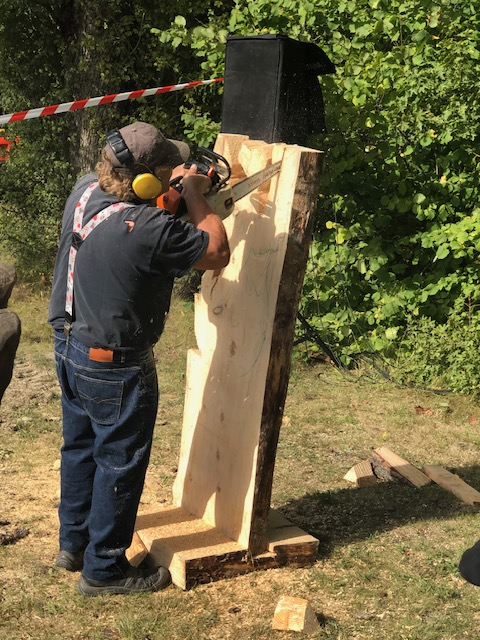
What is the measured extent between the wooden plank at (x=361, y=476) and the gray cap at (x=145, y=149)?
2720 mm

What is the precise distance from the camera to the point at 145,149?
3736mm

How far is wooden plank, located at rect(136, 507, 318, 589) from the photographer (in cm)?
430

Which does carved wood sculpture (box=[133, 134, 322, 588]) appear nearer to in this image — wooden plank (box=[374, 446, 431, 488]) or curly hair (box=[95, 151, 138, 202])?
curly hair (box=[95, 151, 138, 202])

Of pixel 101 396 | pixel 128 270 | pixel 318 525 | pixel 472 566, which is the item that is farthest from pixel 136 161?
pixel 318 525

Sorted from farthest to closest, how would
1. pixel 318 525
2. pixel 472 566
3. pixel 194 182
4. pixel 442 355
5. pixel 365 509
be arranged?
pixel 442 355
pixel 365 509
pixel 318 525
pixel 194 182
pixel 472 566

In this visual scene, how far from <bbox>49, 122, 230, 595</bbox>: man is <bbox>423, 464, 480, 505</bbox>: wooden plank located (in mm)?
2079

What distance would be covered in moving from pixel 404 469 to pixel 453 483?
32 cm

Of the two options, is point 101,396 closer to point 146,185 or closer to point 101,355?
point 101,355

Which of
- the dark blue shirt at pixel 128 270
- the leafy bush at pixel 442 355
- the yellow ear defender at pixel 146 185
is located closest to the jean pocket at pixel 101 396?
the dark blue shirt at pixel 128 270

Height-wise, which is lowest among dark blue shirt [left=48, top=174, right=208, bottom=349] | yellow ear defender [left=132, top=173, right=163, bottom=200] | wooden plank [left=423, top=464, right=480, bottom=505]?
wooden plank [left=423, top=464, right=480, bottom=505]

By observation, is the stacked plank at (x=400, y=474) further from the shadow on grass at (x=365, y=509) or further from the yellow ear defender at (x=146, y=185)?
the yellow ear defender at (x=146, y=185)

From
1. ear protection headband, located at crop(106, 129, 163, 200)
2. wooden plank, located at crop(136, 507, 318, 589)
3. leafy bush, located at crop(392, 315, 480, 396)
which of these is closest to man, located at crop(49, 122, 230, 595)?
ear protection headband, located at crop(106, 129, 163, 200)

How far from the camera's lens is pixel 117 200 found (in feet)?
12.7

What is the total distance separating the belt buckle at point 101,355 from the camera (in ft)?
12.9
